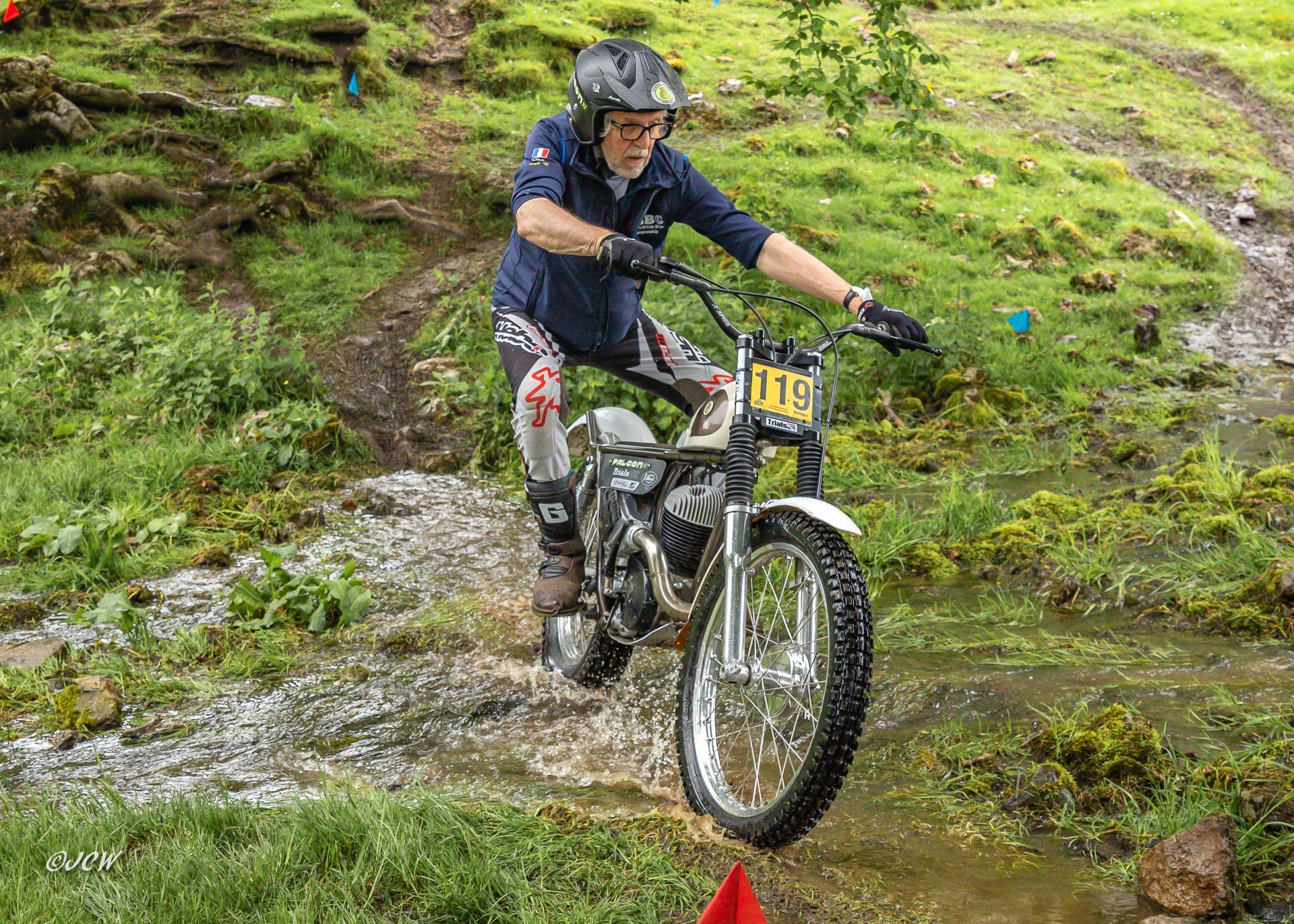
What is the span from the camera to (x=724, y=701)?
3889 mm

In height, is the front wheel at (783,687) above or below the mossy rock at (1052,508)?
above

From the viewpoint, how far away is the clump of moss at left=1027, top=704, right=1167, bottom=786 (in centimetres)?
311

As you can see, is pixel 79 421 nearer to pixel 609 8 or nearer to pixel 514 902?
pixel 514 902

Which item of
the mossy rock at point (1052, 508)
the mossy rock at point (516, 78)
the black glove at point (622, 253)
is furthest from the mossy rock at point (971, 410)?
the mossy rock at point (516, 78)

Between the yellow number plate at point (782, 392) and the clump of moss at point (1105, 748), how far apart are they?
123 centimetres

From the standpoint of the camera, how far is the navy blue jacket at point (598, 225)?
153 inches

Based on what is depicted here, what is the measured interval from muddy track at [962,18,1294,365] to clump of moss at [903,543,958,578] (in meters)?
4.53

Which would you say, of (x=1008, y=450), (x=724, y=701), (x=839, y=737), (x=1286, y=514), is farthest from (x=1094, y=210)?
(x=839, y=737)

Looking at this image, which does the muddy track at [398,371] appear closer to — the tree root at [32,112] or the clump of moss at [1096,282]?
the tree root at [32,112]

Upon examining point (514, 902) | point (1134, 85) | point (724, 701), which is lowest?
point (724, 701)

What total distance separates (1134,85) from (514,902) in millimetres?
17875

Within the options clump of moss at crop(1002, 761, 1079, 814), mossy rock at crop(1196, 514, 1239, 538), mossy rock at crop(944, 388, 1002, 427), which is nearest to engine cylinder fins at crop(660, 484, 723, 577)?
clump of moss at crop(1002, 761, 1079, 814)

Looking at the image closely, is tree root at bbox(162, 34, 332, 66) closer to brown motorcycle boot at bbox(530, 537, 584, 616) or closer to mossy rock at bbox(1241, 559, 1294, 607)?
brown motorcycle boot at bbox(530, 537, 584, 616)

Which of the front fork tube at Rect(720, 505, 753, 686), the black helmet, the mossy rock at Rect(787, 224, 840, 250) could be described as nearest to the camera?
the front fork tube at Rect(720, 505, 753, 686)
